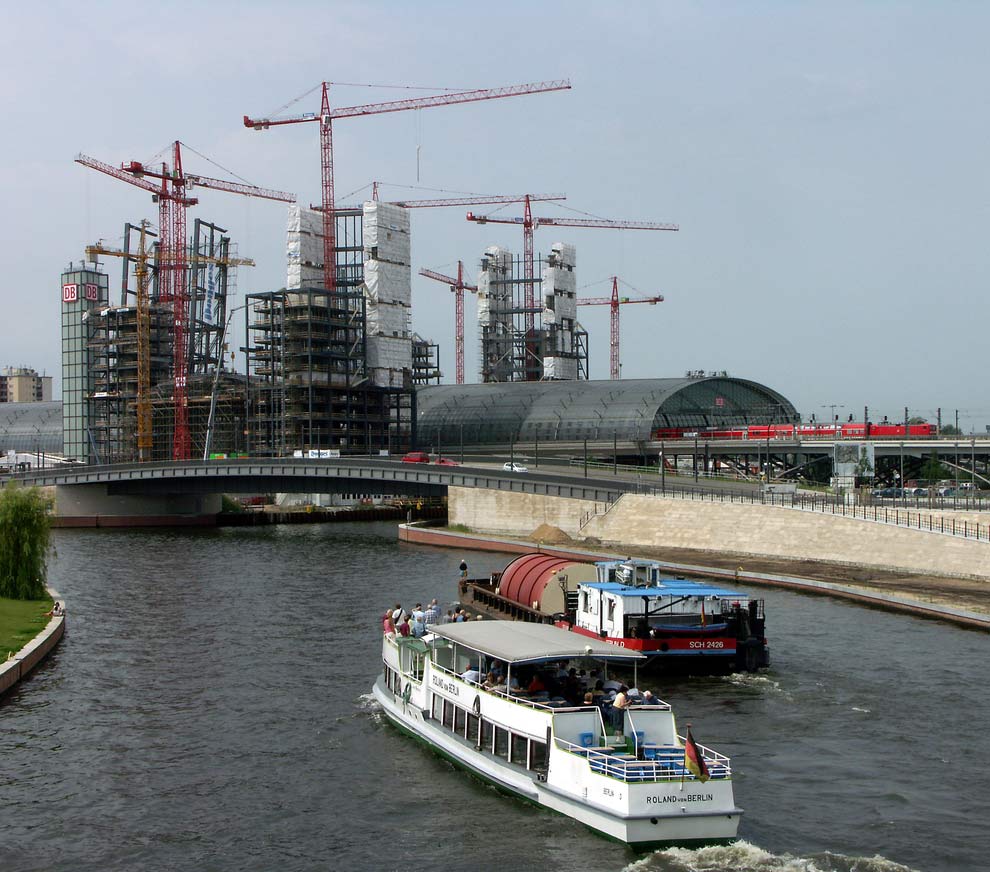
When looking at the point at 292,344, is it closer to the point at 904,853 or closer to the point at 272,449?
the point at 272,449

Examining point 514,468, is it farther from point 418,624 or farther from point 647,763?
point 647,763

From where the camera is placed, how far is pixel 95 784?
38031 mm

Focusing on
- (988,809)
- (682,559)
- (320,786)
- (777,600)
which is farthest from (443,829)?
(682,559)

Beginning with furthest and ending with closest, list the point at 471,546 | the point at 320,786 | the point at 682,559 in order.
A: the point at 471,546 < the point at 682,559 < the point at 320,786

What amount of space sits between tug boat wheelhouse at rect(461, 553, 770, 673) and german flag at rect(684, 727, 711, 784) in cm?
2027

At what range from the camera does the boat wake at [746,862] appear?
96.5 feet

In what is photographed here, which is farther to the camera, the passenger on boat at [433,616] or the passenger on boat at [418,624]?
the passenger on boat at [433,616]

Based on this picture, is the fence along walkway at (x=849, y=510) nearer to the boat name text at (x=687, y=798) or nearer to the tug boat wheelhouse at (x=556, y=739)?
the tug boat wheelhouse at (x=556, y=739)

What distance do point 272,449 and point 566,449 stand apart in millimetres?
47104

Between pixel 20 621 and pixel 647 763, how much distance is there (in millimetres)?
39995

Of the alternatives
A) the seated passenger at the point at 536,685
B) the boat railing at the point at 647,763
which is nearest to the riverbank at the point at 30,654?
the seated passenger at the point at 536,685

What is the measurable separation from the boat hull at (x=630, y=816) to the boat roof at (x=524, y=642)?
3089 millimetres

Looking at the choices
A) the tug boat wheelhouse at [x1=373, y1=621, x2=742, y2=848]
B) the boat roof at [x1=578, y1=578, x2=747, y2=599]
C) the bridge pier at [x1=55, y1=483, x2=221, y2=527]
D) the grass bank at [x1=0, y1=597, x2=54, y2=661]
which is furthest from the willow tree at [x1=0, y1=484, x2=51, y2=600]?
the bridge pier at [x1=55, y1=483, x2=221, y2=527]

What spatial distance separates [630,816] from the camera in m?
30.1
